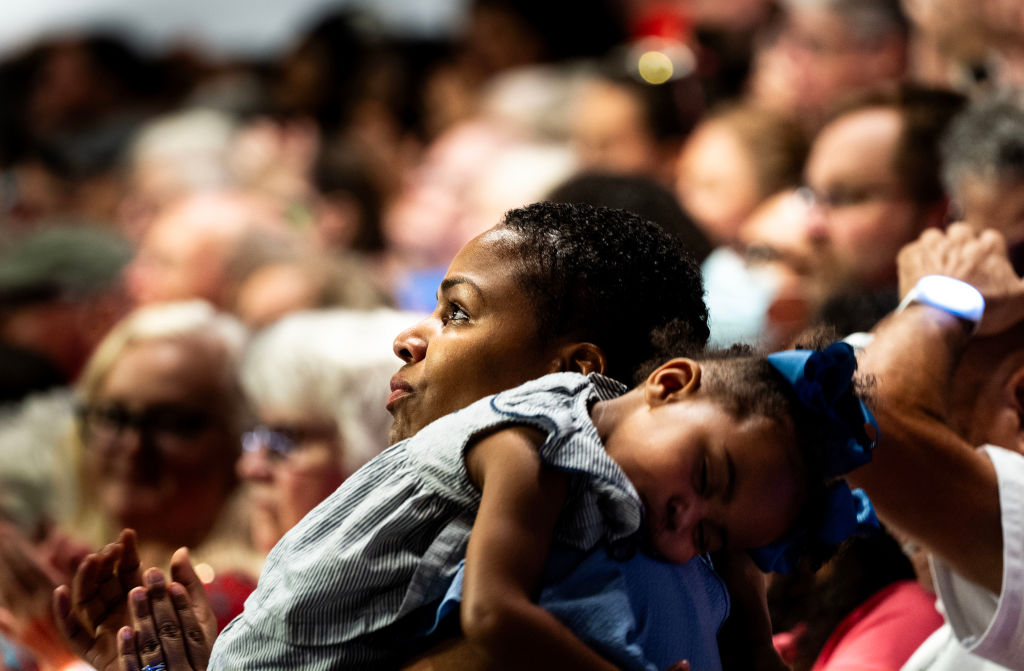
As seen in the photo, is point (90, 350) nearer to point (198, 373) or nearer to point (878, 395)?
point (198, 373)

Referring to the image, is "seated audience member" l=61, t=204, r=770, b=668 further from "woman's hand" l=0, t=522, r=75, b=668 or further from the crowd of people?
"woman's hand" l=0, t=522, r=75, b=668

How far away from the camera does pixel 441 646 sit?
131 centimetres

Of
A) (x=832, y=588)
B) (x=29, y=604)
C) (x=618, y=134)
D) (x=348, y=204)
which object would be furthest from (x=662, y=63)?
(x=29, y=604)

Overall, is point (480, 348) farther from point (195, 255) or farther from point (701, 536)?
point (195, 255)

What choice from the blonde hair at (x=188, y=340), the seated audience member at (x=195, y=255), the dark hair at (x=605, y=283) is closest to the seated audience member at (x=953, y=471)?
the dark hair at (x=605, y=283)

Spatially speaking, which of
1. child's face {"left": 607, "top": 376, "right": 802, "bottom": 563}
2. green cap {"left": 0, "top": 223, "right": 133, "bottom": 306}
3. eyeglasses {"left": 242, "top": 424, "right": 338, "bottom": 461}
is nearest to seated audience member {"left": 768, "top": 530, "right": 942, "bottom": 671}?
child's face {"left": 607, "top": 376, "right": 802, "bottom": 563}

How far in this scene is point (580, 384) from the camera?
4.38ft

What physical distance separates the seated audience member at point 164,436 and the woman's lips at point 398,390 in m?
1.32

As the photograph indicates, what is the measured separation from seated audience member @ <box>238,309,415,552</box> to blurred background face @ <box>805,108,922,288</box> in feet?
3.29

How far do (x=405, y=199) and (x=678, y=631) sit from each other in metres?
4.48

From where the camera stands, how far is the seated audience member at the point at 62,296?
4.28 m

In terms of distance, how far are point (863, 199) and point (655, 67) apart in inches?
84.1

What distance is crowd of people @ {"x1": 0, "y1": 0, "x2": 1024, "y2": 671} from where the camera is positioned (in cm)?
129

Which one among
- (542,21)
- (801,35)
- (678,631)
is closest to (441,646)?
(678,631)
